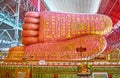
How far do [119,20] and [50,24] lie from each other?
8819mm

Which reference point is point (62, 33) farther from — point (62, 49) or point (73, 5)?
point (73, 5)

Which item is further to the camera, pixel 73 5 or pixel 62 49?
pixel 73 5

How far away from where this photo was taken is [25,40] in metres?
6.14

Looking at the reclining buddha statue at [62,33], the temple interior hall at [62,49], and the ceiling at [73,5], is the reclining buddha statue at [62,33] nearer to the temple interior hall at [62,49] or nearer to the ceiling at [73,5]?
the temple interior hall at [62,49]

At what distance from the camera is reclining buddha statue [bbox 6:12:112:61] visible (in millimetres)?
5906

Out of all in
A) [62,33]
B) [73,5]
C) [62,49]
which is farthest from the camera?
[73,5]

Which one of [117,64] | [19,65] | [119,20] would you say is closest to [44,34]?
[19,65]

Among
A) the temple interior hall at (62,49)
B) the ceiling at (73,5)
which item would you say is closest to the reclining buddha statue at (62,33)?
the temple interior hall at (62,49)

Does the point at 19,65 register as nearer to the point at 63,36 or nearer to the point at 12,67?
the point at 12,67

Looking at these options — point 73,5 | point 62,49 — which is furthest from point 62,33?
point 73,5

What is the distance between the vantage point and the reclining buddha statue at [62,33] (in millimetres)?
5906

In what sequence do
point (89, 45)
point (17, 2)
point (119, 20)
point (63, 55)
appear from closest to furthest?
1. point (63, 55)
2. point (89, 45)
3. point (17, 2)
4. point (119, 20)

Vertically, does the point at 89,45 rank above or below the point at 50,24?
below

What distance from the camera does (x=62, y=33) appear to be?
246 inches
